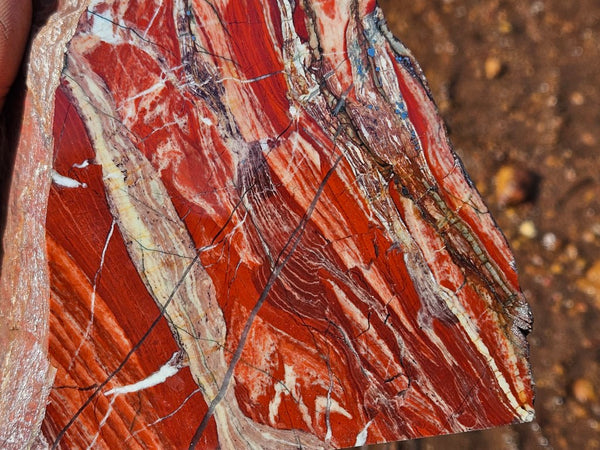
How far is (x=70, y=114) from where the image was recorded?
931 mm

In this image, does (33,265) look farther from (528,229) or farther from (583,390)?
(583,390)

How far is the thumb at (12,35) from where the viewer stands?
0.95 m

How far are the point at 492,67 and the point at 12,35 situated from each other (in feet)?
3.41

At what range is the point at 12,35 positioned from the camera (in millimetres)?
953

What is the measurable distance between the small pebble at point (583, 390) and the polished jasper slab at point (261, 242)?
0.20m

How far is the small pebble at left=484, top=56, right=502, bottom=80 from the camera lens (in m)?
1.11

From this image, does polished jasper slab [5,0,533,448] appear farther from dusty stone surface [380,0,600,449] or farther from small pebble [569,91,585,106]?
small pebble [569,91,585,106]

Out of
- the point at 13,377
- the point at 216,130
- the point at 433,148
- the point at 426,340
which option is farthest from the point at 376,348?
the point at 13,377

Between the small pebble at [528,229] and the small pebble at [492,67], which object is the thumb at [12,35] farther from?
the small pebble at [528,229]

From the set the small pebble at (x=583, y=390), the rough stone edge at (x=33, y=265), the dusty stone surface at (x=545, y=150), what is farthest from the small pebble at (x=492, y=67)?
the rough stone edge at (x=33, y=265)

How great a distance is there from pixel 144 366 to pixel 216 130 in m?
0.49

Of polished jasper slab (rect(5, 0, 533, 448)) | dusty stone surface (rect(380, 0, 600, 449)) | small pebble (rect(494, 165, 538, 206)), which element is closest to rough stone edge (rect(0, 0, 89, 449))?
polished jasper slab (rect(5, 0, 533, 448))

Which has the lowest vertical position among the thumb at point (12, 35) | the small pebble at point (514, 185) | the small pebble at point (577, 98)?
the small pebble at point (514, 185)

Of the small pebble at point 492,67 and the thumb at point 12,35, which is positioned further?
the small pebble at point 492,67
